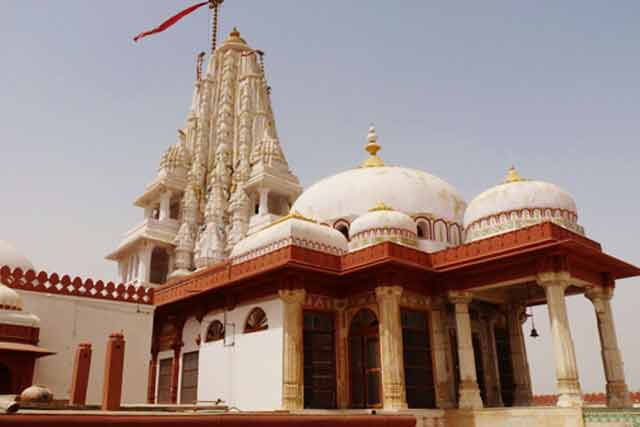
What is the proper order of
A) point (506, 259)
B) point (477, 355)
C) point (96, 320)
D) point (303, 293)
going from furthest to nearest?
1. point (477, 355)
2. point (96, 320)
3. point (303, 293)
4. point (506, 259)

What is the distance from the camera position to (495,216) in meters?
17.9

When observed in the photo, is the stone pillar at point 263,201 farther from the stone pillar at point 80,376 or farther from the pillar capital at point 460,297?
the stone pillar at point 80,376

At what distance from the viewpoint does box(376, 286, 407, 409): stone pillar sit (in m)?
15.9

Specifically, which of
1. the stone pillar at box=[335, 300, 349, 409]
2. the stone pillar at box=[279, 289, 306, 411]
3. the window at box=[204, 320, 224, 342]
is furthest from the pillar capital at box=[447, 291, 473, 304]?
the window at box=[204, 320, 224, 342]

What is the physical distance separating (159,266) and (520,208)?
27673 mm

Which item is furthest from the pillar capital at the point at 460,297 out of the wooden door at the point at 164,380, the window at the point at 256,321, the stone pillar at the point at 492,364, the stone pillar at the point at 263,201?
the stone pillar at the point at 263,201

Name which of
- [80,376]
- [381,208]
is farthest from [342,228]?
[80,376]

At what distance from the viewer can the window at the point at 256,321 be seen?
17891mm

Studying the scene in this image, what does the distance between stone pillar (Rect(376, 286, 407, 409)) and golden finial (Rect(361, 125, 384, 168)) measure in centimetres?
923

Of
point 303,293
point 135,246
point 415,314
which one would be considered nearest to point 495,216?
point 415,314

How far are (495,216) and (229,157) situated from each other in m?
26.3

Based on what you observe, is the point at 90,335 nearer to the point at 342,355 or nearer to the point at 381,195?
the point at 342,355

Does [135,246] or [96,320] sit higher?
[135,246]

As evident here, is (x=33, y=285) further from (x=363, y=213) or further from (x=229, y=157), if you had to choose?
(x=229, y=157)
